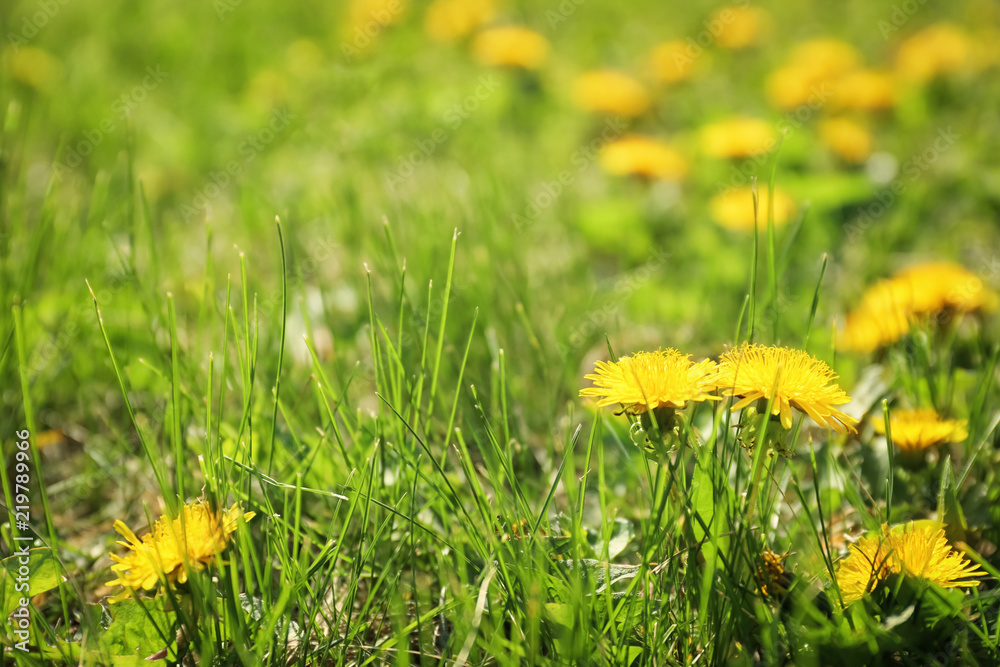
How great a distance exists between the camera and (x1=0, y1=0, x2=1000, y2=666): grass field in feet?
3.13

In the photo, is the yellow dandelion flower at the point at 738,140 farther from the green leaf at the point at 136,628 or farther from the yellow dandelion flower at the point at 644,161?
the green leaf at the point at 136,628

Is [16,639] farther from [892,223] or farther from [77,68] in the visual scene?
[77,68]

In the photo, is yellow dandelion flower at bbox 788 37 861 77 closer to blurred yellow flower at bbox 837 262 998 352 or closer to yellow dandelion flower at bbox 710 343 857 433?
blurred yellow flower at bbox 837 262 998 352

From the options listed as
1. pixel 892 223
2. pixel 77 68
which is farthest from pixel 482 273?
pixel 77 68

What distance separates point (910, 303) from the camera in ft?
5.09

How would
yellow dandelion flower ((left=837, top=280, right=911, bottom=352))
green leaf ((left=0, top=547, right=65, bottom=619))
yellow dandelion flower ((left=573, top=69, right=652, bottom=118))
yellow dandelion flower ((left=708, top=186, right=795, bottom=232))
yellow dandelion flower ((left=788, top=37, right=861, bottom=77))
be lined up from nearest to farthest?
green leaf ((left=0, top=547, right=65, bottom=619))
yellow dandelion flower ((left=837, top=280, right=911, bottom=352))
yellow dandelion flower ((left=708, top=186, right=795, bottom=232))
yellow dandelion flower ((left=788, top=37, right=861, bottom=77))
yellow dandelion flower ((left=573, top=69, right=652, bottom=118))

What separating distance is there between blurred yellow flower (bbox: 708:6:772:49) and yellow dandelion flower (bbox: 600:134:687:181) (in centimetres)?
119

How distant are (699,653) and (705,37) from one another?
346cm

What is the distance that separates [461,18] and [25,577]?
307cm

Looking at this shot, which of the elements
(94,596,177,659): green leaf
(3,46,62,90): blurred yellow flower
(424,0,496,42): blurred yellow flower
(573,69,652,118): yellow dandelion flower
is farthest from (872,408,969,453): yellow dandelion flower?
(3,46,62,90): blurred yellow flower

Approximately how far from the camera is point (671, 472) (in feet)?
2.94

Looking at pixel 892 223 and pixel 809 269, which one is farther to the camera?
pixel 892 223

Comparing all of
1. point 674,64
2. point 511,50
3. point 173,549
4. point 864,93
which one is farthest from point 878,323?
point 511,50

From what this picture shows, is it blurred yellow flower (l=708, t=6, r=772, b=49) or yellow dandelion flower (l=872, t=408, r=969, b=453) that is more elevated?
blurred yellow flower (l=708, t=6, r=772, b=49)
